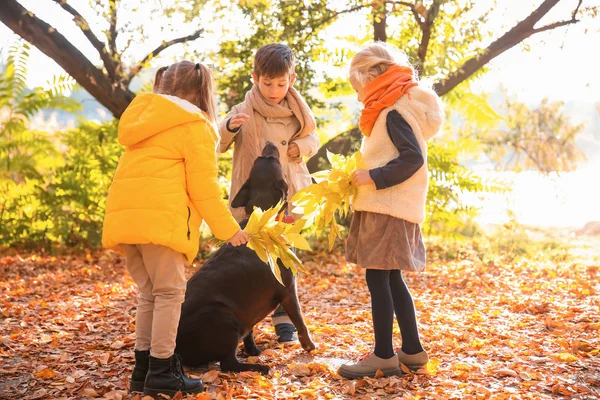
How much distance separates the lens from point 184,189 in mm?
3322

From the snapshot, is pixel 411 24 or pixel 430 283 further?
pixel 411 24

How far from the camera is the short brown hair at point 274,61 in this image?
4293 mm

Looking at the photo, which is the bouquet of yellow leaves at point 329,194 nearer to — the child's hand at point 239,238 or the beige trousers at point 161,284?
the child's hand at point 239,238

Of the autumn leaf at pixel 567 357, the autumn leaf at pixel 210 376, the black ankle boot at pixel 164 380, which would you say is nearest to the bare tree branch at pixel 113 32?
the autumn leaf at pixel 210 376

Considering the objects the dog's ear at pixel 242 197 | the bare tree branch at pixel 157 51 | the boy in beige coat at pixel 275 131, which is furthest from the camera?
the bare tree branch at pixel 157 51

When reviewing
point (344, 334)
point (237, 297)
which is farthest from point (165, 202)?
point (344, 334)

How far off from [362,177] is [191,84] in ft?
3.75

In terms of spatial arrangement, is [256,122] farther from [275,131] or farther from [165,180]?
[165,180]

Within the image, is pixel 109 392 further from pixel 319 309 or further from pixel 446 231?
pixel 446 231

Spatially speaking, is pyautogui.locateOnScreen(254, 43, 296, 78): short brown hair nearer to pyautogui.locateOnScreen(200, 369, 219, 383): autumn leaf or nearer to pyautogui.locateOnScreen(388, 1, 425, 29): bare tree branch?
pyautogui.locateOnScreen(200, 369, 219, 383): autumn leaf

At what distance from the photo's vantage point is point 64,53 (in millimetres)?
8086

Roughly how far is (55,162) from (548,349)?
7482 millimetres

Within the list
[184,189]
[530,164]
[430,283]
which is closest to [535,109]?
[530,164]

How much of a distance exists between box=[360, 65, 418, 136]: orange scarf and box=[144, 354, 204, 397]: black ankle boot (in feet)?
6.10
